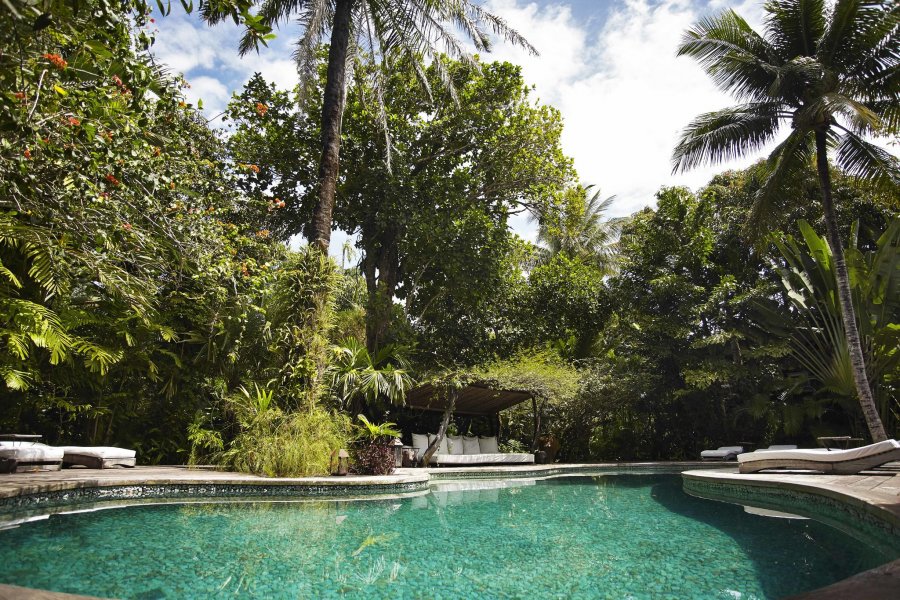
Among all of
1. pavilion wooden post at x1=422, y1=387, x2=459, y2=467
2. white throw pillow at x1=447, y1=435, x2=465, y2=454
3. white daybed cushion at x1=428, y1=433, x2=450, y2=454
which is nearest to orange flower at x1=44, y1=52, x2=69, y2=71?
pavilion wooden post at x1=422, y1=387, x2=459, y2=467

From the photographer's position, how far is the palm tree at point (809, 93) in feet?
33.6

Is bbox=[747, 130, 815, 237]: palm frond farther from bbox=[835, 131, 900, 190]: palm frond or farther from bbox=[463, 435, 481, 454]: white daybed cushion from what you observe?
bbox=[463, 435, 481, 454]: white daybed cushion

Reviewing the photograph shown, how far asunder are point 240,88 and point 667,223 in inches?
571

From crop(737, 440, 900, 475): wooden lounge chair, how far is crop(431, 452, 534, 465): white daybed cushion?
6183mm

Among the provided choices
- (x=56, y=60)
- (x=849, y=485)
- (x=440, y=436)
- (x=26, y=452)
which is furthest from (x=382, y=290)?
(x=56, y=60)

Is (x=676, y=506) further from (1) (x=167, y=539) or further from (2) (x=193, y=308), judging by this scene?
(2) (x=193, y=308)

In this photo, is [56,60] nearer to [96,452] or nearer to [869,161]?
[96,452]

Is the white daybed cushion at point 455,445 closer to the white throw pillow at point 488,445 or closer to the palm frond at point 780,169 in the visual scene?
the white throw pillow at point 488,445

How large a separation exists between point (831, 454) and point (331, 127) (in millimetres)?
10754

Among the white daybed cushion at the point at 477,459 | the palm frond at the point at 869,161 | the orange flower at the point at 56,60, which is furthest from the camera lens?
the white daybed cushion at the point at 477,459

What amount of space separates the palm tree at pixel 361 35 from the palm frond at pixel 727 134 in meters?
4.47

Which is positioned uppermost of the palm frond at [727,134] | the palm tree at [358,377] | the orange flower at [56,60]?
the palm frond at [727,134]

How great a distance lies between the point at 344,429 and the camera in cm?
955

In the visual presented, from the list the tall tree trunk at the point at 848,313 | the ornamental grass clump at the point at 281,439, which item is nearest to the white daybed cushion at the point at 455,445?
the ornamental grass clump at the point at 281,439
